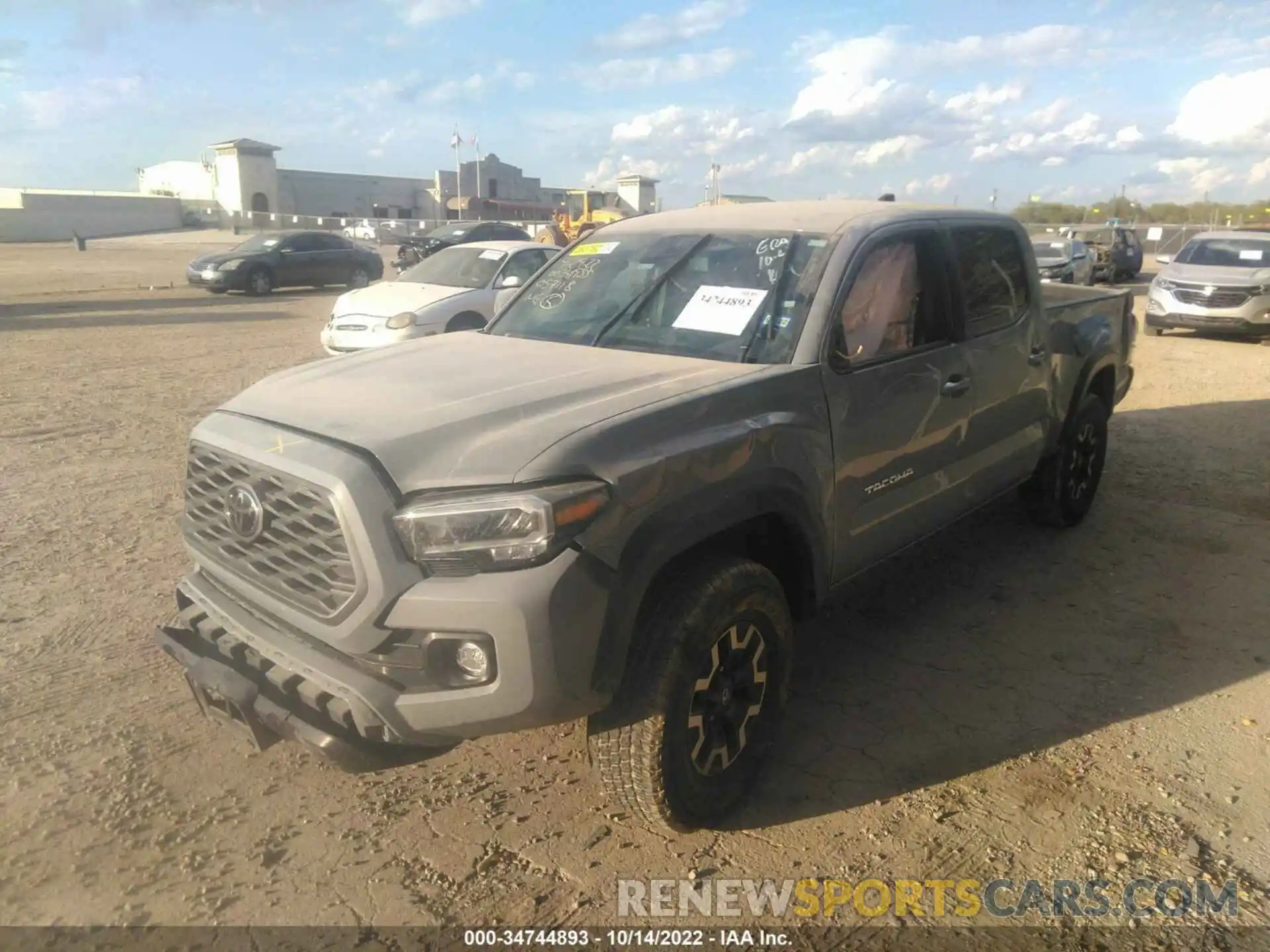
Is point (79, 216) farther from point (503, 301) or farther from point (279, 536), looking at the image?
point (279, 536)

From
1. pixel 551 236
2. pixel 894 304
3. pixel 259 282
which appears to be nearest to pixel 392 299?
pixel 894 304

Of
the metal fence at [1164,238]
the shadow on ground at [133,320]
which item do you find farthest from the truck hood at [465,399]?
the metal fence at [1164,238]

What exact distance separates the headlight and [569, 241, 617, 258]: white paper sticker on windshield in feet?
7.13

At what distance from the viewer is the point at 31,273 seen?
87.0 feet

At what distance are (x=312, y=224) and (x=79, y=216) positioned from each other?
16.0 metres

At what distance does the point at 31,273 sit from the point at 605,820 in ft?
98.1

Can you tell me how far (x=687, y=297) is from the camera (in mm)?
3775

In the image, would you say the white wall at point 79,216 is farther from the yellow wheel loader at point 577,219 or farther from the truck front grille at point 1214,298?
the truck front grille at point 1214,298

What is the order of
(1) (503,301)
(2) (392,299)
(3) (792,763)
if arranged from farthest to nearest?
(2) (392,299), (1) (503,301), (3) (792,763)

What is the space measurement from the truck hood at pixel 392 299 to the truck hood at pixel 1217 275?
11.2 m

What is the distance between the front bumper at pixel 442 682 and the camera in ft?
7.88

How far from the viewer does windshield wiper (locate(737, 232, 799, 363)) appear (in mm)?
3428

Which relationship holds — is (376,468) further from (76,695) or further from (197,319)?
(197,319)

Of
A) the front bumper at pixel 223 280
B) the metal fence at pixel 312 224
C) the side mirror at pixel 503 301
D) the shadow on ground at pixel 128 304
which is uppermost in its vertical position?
the metal fence at pixel 312 224
